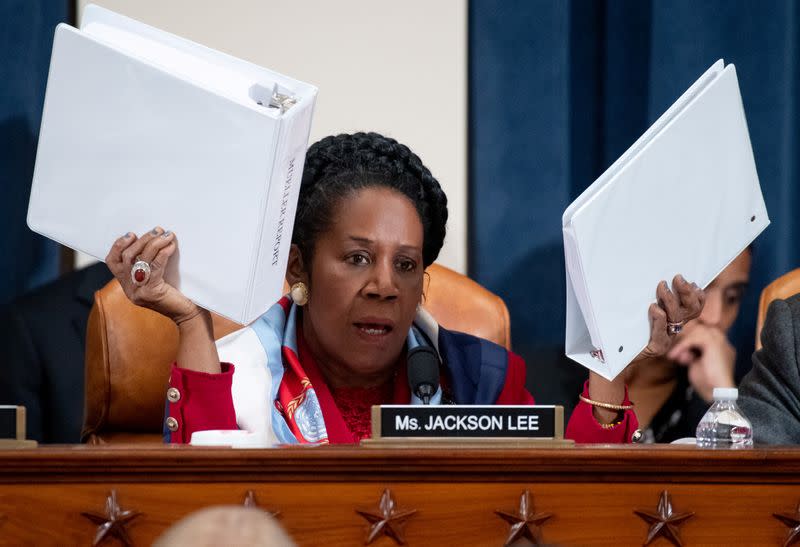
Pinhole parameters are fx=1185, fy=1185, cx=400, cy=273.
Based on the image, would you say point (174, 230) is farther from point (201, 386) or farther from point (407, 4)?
point (407, 4)

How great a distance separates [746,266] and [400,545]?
4.72ft

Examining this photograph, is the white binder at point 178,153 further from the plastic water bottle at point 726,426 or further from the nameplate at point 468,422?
the plastic water bottle at point 726,426

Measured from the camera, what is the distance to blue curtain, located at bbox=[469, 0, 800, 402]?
99.4 inches

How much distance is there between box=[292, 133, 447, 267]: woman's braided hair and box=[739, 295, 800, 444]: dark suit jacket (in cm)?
60

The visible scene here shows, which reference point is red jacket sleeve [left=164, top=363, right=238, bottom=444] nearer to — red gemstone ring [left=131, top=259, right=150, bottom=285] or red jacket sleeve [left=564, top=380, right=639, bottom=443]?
red gemstone ring [left=131, top=259, right=150, bottom=285]

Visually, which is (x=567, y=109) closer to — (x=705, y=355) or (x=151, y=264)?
(x=705, y=355)

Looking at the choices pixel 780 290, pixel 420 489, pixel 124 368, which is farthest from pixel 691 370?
pixel 420 489

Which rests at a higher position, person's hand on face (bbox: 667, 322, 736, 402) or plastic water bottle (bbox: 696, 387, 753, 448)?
person's hand on face (bbox: 667, 322, 736, 402)

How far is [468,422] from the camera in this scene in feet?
4.69

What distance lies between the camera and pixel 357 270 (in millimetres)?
1963

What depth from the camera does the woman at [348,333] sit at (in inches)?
70.2

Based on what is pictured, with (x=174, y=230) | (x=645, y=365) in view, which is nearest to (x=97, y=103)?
(x=174, y=230)

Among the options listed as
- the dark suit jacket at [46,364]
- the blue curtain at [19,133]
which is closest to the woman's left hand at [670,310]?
the dark suit jacket at [46,364]

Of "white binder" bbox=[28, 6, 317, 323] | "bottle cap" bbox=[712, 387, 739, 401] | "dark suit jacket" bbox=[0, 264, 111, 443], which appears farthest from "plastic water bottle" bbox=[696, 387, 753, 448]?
"dark suit jacket" bbox=[0, 264, 111, 443]
